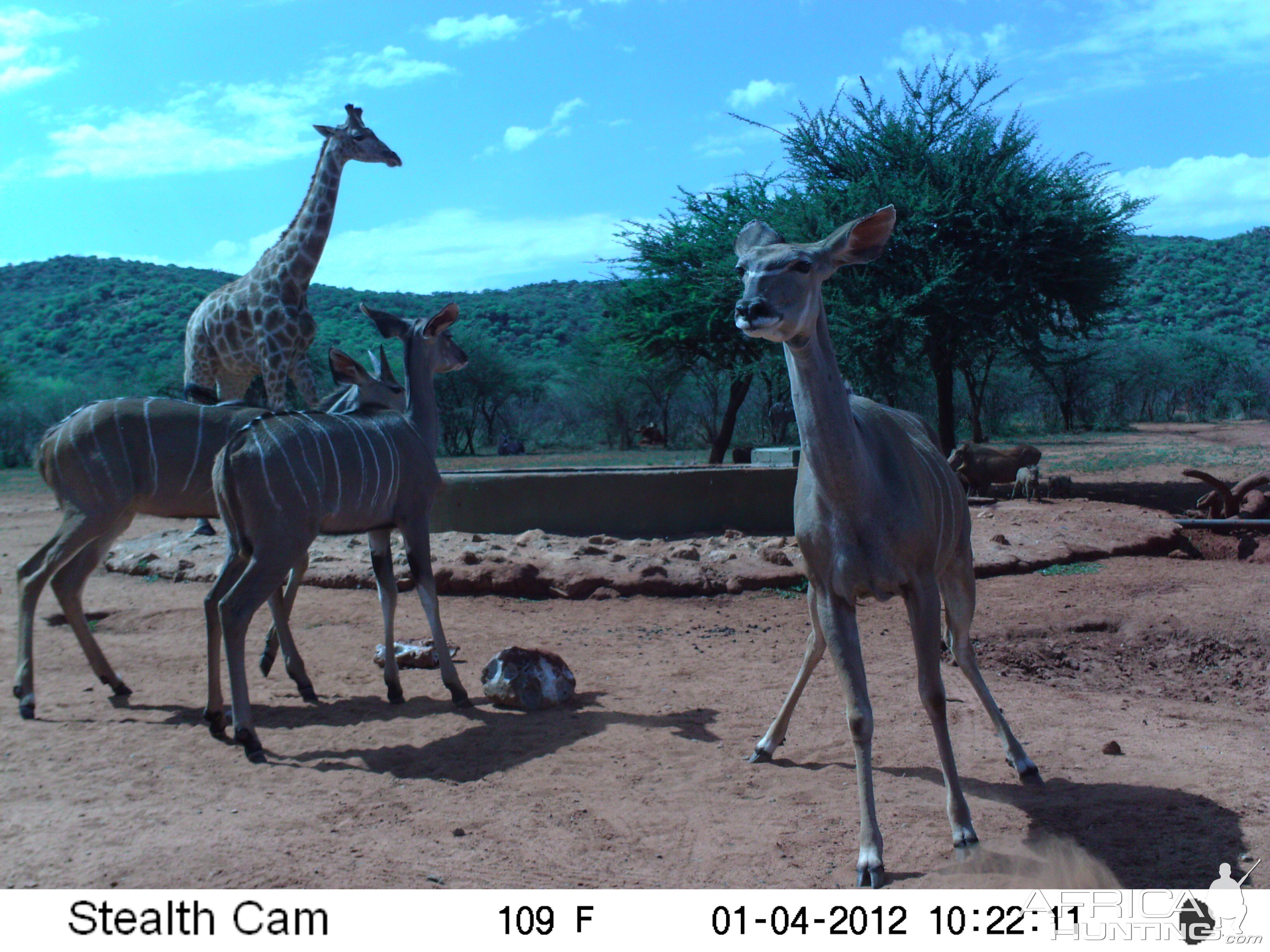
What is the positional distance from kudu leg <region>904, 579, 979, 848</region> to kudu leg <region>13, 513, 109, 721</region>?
4.33m

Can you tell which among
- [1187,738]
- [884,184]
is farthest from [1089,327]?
[1187,738]

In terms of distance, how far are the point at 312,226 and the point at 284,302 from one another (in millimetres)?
805

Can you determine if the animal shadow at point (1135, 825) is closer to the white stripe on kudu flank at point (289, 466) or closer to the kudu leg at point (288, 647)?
the white stripe on kudu flank at point (289, 466)

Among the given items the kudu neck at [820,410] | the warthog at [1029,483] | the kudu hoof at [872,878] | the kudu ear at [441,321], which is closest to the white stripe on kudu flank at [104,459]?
the kudu ear at [441,321]

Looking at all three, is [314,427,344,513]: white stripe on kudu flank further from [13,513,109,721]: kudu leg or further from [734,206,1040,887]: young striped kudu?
[734,206,1040,887]: young striped kudu

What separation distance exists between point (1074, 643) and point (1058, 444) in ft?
72.6

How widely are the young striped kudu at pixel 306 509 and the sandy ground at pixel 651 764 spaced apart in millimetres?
334

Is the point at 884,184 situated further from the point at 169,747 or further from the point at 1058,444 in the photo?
the point at 1058,444

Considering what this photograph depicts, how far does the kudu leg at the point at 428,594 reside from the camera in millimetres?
5410

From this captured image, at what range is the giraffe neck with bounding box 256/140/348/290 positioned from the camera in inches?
384

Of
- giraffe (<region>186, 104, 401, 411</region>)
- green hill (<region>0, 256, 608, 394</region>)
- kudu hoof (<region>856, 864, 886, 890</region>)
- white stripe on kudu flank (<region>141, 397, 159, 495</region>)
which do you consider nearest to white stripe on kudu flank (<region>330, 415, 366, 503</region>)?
white stripe on kudu flank (<region>141, 397, 159, 495</region>)

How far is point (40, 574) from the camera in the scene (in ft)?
18.0

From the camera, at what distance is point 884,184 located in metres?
14.8

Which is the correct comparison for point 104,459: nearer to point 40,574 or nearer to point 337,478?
point 40,574
